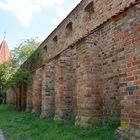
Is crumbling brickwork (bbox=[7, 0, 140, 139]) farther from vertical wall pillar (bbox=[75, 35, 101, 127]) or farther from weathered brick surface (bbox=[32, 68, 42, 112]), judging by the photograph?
weathered brick surface (bbox=[32, 68, 42, 112])

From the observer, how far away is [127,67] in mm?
5090

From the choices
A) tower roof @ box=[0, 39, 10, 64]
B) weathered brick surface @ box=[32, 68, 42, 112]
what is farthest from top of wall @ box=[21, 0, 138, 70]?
tower roof @ box=[0, 39, 10, 64]

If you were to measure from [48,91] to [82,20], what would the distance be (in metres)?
3.51

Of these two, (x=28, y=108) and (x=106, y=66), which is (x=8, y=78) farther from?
(x=106, y=66)

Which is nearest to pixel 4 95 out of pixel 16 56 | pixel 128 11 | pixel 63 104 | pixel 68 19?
pixel 16 56

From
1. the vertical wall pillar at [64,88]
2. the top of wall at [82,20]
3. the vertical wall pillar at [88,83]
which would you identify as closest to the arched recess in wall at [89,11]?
the top of wall at [82,20]

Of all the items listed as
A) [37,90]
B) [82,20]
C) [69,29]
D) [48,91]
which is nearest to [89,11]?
[82,20]

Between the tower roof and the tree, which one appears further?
the tower roof

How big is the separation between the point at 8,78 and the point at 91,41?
462 inches

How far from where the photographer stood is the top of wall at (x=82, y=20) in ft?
29.0

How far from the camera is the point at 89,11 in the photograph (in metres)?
11.3

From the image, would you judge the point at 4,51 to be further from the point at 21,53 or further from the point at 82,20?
the point at 82,20

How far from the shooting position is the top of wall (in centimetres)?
884

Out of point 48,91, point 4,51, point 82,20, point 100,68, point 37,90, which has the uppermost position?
point 4,51
